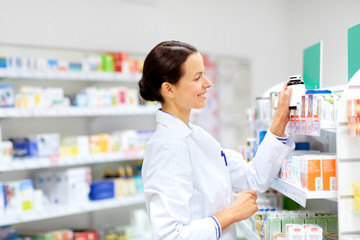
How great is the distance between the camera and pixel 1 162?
13.1ft

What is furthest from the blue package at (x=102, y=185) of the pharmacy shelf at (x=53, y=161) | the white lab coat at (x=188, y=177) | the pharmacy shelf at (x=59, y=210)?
the white lab coat at (x=188, y=177)

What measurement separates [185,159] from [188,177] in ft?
0.28

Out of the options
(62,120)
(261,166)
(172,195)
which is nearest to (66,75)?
(62,120)

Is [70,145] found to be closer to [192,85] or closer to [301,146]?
[301,146]

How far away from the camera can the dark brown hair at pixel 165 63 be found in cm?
201

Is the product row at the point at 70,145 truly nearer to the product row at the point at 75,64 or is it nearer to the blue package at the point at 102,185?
the blue package at the point at 102,185

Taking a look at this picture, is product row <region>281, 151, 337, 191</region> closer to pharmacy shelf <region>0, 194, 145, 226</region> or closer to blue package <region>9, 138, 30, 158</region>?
pharmacy shelf <region>0, 194, 145, 226</region>

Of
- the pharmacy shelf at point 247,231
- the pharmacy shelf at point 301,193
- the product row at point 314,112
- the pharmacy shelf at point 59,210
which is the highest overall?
the product row at point 314,112

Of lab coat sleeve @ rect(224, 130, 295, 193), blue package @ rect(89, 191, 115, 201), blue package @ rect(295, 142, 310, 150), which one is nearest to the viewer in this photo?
lab coat sleeve @ rect(224, 130, 295, 193)

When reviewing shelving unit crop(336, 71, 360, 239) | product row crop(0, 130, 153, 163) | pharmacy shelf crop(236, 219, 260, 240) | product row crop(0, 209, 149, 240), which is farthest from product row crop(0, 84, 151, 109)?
shelving unit crop(336, 71, 360, 239)

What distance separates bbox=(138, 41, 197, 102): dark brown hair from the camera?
2008 mm

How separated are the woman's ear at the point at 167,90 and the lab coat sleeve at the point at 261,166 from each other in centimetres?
60

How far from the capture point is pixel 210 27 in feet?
19.9

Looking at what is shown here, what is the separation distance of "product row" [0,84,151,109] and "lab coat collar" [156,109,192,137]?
249 cm
